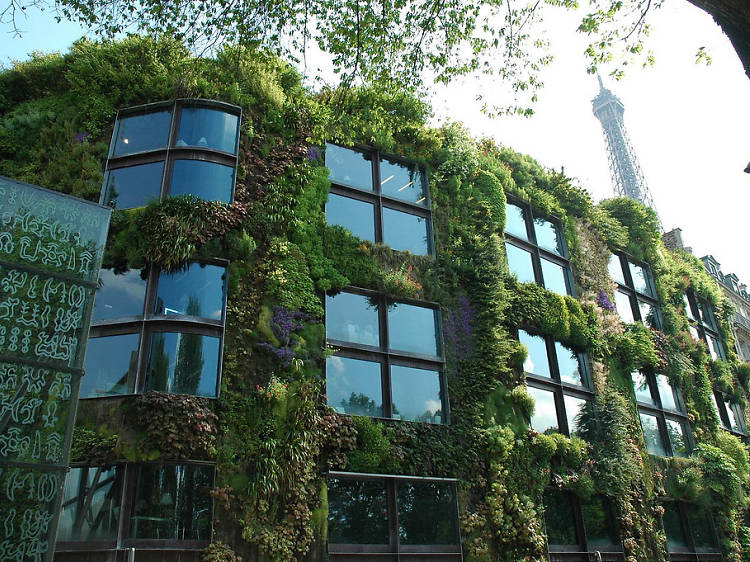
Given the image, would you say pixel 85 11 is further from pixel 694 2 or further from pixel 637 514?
pixel 637 514

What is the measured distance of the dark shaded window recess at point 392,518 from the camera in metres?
13.9

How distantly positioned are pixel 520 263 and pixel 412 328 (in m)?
5.63

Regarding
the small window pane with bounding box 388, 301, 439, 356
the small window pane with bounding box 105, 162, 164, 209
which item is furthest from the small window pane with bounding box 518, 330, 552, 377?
the small window pane with bounding box 105, 162, 164, 209

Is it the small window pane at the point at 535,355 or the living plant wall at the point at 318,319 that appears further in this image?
the small window pane at the point at 535,355

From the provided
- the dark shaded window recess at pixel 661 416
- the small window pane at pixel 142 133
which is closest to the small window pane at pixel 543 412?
the dark shaded window recess at pixel 661 416

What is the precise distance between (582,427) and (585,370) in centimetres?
202

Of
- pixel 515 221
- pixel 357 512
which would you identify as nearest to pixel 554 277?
pixel 515 221

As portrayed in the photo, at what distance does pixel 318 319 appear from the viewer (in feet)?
50.4

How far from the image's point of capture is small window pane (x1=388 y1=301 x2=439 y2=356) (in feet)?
55.1

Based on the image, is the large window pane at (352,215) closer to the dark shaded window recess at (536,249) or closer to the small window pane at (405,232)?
the small window pane at (405,232)

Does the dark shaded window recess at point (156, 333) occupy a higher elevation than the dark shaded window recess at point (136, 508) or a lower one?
higher

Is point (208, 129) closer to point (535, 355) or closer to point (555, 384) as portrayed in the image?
point (535, 355)

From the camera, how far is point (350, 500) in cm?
1416

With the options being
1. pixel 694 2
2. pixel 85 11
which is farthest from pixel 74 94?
pixel 694 2
